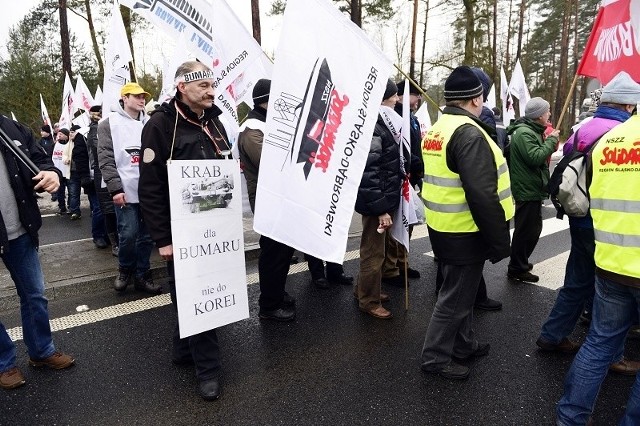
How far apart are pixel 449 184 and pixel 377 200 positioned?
1021mm

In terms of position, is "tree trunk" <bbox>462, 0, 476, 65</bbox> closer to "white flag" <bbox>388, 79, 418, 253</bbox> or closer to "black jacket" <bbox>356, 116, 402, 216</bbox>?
"white flag" <bbox>388, 79, 418, 253</bbox>

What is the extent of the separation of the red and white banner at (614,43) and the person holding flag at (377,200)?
4.94 feet

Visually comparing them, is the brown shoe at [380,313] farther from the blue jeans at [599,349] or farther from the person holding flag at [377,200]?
the blue jeans at [599,349]

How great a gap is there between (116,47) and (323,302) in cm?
426

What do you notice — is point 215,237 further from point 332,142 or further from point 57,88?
point 57,88

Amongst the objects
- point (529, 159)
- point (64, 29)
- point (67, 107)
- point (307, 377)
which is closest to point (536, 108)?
point (529, 159)

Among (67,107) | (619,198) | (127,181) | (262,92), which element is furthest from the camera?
(67,107)

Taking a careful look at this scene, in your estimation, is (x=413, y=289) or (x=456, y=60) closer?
(x=413, y=289)

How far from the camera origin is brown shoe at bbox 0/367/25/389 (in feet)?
10.1

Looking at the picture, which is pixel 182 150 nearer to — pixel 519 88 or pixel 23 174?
pixel 23 174

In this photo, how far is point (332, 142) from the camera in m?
2.89

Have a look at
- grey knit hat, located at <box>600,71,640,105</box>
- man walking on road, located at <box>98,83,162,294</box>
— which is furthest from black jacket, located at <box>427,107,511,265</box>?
man walking on road, located at <box>98,83,162,294</box>

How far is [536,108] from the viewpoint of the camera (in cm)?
456

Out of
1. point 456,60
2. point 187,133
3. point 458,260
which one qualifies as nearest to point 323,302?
point 458,260
